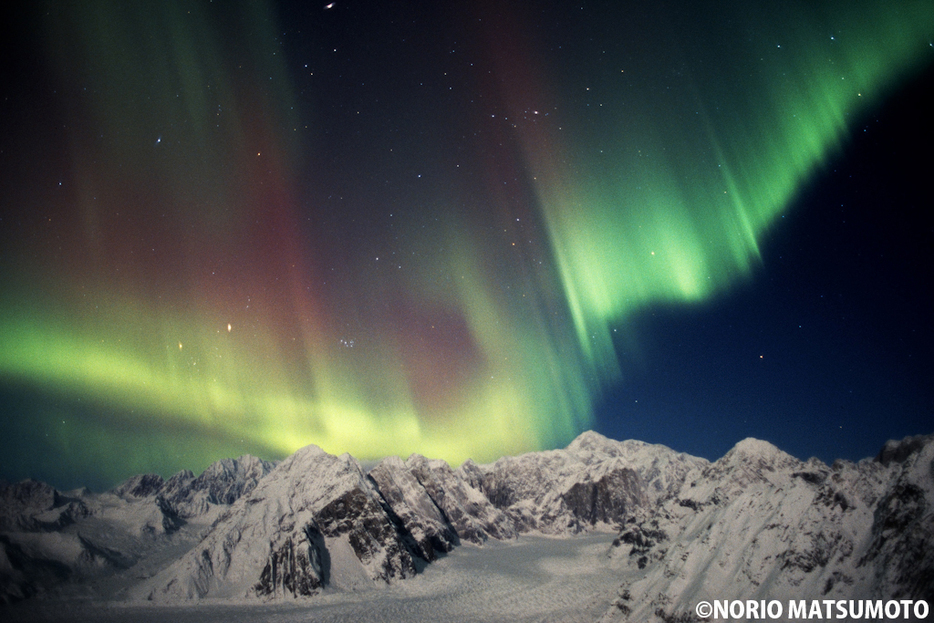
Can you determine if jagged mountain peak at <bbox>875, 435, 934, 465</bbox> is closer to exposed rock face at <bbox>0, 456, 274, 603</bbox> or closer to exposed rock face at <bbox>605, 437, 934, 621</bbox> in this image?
exposed rock face at <bbox>605, 437, 934, 621</bbox>

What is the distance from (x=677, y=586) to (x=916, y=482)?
15.5 metres

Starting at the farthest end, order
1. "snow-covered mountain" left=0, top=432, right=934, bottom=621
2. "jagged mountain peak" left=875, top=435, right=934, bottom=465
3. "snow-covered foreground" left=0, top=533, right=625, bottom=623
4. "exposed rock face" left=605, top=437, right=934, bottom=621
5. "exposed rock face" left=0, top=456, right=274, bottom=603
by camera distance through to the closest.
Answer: "exposed rock face" left=0, top=456, right=274, bottom=603, "jagged mountain peak" left=875, top=435, right=934, bottom=465, "snow-covered foreground" left=0, top=533, right=625, bottom=623, "snow-covered mountain" left=0, top=432, right=934, bottom=621, "exposed rock face" left=605, top=437, right=934, bottom=621

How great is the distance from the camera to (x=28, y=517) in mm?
119125

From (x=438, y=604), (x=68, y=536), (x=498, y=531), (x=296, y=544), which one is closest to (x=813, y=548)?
(x=438, y=604)

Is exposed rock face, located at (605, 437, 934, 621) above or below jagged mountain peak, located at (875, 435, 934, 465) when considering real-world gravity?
above

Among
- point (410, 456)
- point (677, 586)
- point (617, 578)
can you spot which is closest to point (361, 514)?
point (617, 578)

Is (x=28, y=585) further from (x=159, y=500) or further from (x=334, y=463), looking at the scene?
A: (x=159, y=500)

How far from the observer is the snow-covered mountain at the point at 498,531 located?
20203 mm

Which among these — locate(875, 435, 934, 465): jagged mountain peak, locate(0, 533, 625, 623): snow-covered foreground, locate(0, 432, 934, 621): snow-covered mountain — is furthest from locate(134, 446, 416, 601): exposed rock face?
locate(875, 435, 934, 465): jagged mountain peak

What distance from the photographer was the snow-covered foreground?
45625 millimetres

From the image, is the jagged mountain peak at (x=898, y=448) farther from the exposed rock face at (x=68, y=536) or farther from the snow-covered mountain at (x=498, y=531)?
the exposed rock face at (x=68, y=536)

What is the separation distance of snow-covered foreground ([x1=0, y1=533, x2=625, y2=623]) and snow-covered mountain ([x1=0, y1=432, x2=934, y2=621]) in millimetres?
4353

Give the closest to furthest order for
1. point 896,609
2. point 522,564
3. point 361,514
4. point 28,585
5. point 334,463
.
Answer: point 896,609 → point 28,585 → point 361,514 → point 522,564 → point 334,463

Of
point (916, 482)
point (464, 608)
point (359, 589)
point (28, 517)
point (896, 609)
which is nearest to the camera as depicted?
point (896, 609)
